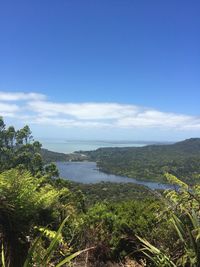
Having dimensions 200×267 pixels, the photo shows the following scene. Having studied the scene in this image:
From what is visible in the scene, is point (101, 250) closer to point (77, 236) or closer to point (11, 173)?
point (77, 236)

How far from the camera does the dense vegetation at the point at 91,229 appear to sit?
2.92 m

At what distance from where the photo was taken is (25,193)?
3.30m

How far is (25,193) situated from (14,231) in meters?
0.40

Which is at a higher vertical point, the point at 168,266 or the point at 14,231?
the point at 14,231

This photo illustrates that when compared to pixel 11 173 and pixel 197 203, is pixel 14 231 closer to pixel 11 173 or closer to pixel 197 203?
pixel 11 173

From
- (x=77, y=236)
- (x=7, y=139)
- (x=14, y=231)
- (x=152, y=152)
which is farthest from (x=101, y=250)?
(x=152, y=152)

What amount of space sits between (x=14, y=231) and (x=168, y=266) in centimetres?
145

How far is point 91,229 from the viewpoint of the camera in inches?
171

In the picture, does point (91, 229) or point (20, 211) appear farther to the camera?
point (91, 229)

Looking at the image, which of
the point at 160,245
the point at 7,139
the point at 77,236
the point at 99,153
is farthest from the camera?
the point at 99,153

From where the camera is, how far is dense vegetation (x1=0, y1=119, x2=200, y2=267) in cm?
292

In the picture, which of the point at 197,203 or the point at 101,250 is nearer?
the point at 197,203

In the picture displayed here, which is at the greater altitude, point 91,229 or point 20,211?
point 20,211

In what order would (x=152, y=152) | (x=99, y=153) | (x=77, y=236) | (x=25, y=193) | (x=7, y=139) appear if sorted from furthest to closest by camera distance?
(x=99, y=153) < (x=152, y=152) < (x=7, y=139) < (x=77, y=236) < (x=25, y=193)
